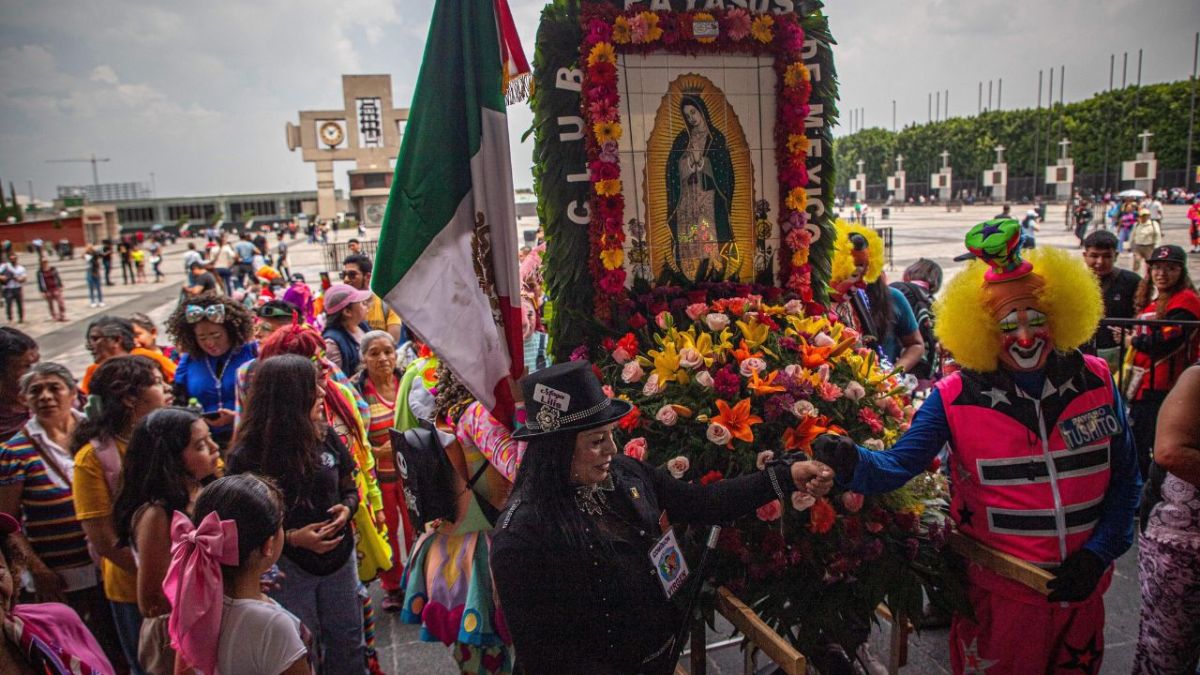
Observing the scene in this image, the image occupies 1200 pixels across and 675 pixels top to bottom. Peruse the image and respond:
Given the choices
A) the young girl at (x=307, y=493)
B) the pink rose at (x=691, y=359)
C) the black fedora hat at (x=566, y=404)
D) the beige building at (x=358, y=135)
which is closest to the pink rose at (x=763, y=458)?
the pink rose at (x=691, y=359)

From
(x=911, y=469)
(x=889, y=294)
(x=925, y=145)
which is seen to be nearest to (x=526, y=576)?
(x=911, y=469)

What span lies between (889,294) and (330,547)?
14.9 feet

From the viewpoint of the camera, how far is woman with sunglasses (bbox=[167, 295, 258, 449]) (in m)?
5.32

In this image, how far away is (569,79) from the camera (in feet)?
11.3

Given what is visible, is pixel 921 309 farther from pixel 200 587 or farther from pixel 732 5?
pixel 200 587

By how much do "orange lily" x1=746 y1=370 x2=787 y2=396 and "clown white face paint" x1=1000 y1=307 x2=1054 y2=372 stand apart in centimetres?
86

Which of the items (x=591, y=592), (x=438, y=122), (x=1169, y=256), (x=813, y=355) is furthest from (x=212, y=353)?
(x=1169, y=256)

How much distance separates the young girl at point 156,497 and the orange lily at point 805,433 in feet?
8.04

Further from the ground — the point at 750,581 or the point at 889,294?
the point at 889,294

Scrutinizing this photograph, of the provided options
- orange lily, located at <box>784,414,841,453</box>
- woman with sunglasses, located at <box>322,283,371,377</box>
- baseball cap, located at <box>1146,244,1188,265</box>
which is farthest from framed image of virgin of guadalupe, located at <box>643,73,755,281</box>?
baseball cap, located at <box>1146,244,1188,265</box>

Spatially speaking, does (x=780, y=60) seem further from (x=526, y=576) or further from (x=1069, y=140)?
(x=1069, y=140)

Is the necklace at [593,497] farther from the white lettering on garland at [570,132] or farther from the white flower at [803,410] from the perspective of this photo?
the white lettering on garland at [570,132]

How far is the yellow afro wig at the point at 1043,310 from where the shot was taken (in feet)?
9.35

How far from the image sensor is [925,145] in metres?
80.4
